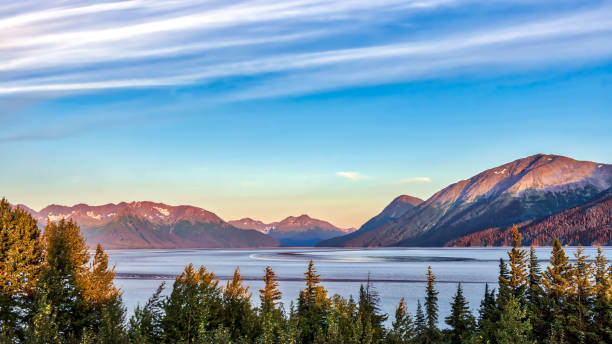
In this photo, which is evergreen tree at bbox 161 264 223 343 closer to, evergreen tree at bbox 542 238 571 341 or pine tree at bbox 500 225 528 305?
evergreen tree at bbox 542 238 571 341

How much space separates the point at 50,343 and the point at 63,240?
22748 mm

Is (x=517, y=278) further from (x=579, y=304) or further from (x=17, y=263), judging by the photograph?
(x=17, y=263)

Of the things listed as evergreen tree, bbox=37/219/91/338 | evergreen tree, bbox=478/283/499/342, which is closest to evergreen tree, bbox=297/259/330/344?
evergreen tree, bbox=478/283/499/342

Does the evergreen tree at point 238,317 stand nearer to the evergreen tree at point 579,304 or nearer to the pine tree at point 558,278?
the evergreen tree at point 579,304

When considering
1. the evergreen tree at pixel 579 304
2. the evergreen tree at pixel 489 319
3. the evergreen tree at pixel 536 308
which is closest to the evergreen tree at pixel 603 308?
the evergreen tree at pixel 579 304

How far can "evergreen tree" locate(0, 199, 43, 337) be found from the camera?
127 feet

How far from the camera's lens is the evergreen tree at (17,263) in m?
38.7

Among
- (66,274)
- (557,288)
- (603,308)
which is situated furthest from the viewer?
(557,288)

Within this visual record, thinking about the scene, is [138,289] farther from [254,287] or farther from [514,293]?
[514,293]

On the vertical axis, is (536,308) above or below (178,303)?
below

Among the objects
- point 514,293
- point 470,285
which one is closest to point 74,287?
point 514,293

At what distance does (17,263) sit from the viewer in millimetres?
40562

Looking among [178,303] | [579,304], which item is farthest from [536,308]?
[178,303]

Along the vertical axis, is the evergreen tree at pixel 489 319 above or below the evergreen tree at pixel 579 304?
below
